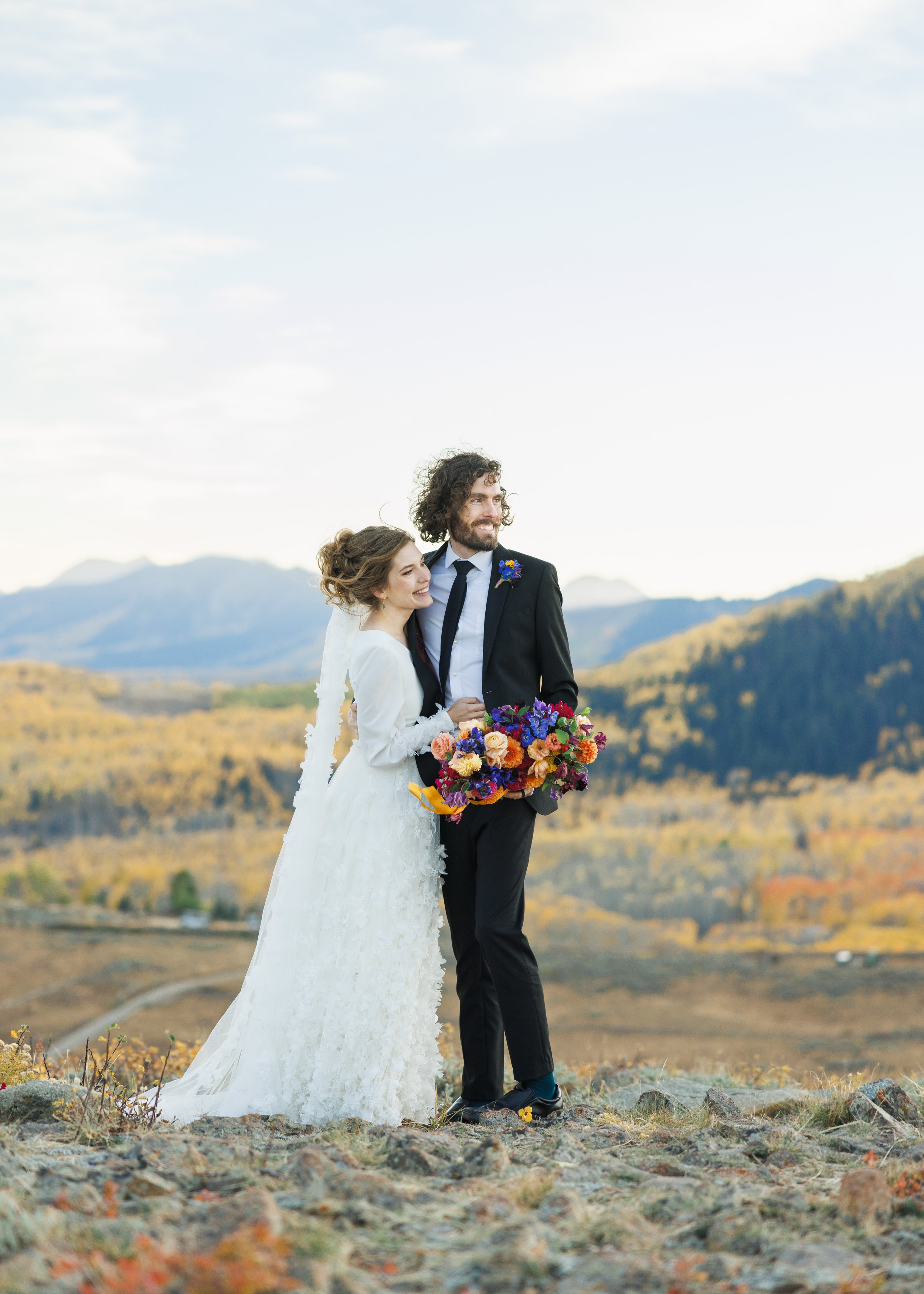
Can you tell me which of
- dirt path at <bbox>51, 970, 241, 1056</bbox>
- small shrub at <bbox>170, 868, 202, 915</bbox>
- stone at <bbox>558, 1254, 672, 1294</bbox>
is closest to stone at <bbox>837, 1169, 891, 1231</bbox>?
stone at <bbox>558, 1254, 672, 1294</bbox>

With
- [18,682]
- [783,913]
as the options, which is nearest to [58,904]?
[783,913]

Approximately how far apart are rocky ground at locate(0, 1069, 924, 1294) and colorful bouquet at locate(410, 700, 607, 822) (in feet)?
3.97

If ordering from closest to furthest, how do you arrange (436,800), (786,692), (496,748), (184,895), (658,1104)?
(496,748), (436,800), (658,1104), (184,895), (786,692)

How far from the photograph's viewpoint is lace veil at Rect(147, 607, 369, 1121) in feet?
14.8

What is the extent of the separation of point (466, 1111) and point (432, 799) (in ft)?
4.20

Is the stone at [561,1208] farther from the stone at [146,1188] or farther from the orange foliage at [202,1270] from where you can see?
the stone at [146,1188]

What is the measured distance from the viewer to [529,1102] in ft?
14.6

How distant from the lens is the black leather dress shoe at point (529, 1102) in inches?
175

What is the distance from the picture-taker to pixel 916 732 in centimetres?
4141

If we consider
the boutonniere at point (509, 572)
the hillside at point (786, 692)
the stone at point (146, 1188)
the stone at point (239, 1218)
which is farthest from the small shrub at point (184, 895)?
the stone at point (239, 1218)

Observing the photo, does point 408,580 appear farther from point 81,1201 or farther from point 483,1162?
point 81,1201

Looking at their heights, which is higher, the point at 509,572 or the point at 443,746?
the point at 509,572

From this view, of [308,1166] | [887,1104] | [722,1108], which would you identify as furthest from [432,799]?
[887,1104]

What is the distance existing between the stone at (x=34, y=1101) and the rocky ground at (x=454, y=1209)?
13cm
